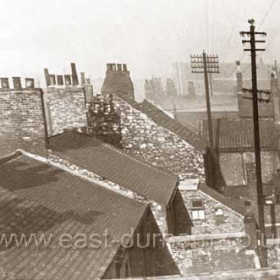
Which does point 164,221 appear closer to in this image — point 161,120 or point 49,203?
point 49,203

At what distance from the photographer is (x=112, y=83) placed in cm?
2467

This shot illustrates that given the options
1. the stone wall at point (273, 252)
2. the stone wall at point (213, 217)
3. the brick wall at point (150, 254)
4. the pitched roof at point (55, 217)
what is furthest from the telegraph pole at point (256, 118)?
the pitched roof at point (55, 217)

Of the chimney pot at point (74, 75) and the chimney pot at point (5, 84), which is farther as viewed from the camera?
the chimney pot at point (74, 75)

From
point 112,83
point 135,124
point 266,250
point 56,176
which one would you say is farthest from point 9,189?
point 112,83

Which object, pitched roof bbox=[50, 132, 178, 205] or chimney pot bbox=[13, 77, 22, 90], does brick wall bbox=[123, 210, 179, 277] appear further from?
chimney pot bbox=[13, 77, 22, 90]

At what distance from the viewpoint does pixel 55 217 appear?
418 inches

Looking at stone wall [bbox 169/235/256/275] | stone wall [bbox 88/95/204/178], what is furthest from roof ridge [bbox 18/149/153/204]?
stone wall [bbox 88/95/204/178]

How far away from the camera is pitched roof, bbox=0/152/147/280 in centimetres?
815

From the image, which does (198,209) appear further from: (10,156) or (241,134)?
(241,134)

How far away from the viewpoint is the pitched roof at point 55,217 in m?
8.15

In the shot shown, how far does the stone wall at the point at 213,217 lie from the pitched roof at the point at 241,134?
18.1m

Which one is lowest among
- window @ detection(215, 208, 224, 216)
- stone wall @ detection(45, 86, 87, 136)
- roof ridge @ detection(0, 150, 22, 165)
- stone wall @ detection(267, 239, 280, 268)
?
stone wall @ detection(267, 239, 280, 268)

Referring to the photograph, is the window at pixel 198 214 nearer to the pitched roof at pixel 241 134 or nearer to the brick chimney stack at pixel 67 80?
the brick chimney stack at pixel 67 80

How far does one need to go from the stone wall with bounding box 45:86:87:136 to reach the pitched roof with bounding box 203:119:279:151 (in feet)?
66.5
